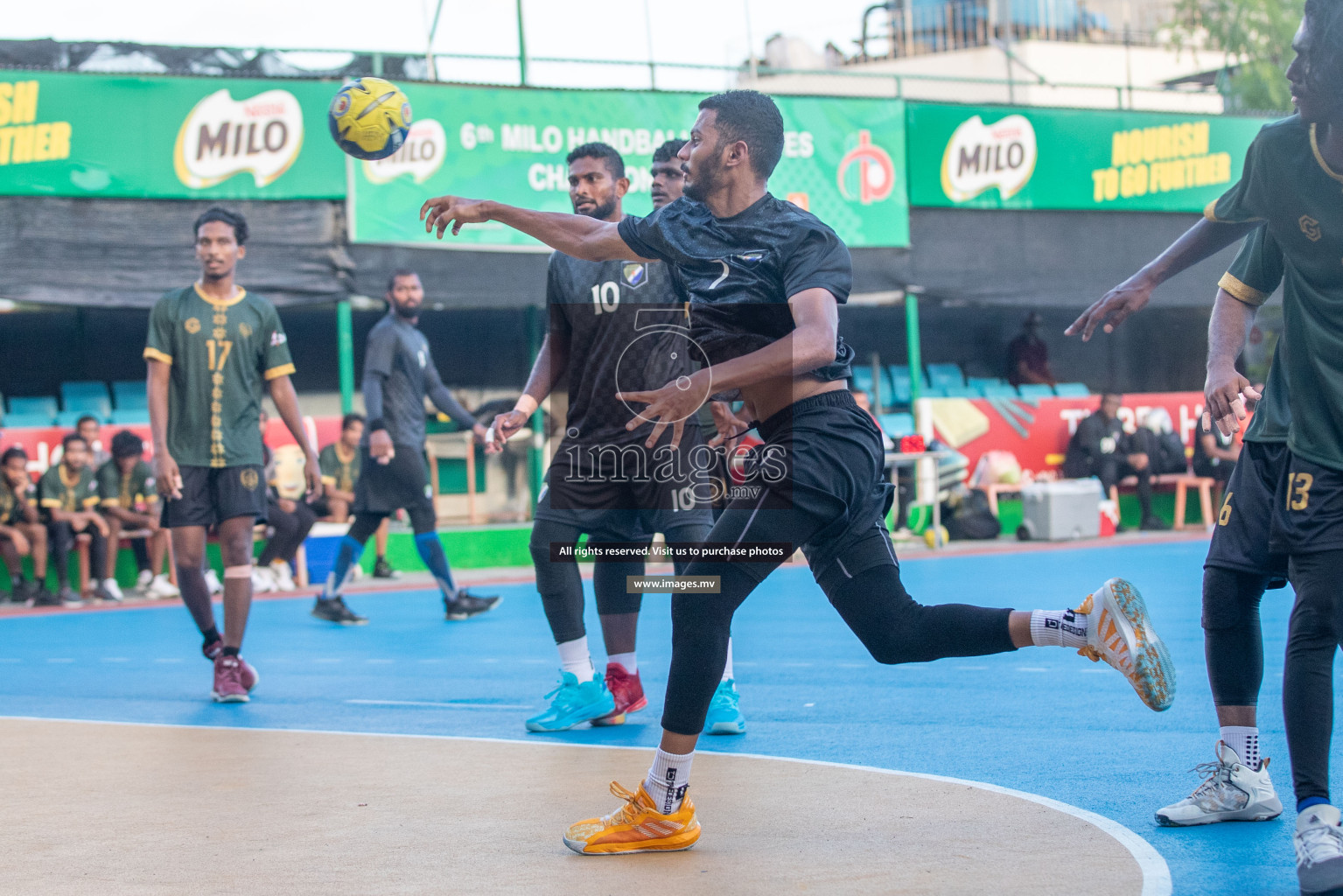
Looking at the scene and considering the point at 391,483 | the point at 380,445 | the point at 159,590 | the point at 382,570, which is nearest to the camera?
the point at 380,445

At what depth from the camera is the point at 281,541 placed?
13.0 metres

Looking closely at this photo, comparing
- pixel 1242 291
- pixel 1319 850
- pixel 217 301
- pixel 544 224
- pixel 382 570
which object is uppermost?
pixel 217 301

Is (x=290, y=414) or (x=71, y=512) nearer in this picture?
(x=290, y=414)

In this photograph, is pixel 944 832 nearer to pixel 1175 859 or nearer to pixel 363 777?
pixel 1175 859

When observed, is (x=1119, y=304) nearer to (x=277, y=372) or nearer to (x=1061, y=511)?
(x=277, y=372)

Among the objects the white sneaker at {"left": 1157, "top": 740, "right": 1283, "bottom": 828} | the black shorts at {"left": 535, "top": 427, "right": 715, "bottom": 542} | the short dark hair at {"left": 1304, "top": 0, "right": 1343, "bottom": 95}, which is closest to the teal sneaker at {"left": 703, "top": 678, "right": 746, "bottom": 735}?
the black shorts at {"left": 535, "top": 427, "right": 715, "bottom": 542}

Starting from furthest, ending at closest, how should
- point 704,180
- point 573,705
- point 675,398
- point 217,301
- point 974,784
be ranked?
point 217,301, point 573,705, point 974,784, point 704,180, point 675,398

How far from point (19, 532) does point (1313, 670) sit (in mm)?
11442

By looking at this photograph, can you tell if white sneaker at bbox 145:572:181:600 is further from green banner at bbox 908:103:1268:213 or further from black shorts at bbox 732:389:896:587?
green banner at bbox 908:103:1268:213

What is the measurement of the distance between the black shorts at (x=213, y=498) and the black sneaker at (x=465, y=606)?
359cm

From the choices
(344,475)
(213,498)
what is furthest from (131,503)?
(213,498)

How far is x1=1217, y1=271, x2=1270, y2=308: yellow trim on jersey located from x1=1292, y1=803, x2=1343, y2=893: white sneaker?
1362 mm

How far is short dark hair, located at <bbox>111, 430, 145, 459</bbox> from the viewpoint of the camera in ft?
42.1

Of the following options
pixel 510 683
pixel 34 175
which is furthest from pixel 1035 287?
pixel 510 683
